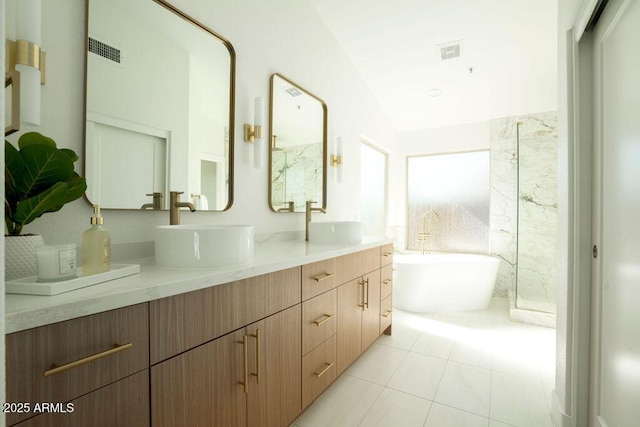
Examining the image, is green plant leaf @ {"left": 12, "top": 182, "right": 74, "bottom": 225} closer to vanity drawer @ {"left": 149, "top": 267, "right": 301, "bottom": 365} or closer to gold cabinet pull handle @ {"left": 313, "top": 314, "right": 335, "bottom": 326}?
vanity drawer @ {"left": 149, "top": 267, "right": 301, "bottom": 365}

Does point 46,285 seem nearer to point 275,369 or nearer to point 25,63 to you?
point 25,63

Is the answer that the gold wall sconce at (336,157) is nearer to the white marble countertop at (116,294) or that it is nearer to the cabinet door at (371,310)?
the cabinet door at (371,310)

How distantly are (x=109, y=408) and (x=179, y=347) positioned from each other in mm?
192

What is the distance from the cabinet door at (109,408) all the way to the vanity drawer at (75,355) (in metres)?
0.02

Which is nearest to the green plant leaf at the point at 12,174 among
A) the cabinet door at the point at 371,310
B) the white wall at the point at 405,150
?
the cabinet door at the point at 371,310

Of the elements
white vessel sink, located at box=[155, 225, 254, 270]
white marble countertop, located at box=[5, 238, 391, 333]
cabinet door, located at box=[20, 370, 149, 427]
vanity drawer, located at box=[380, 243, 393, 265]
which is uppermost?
white vessel sink, located at box=[155, 225, 254, 270]

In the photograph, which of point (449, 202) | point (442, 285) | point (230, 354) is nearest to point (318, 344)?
point (230, 354)

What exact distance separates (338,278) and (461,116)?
3.07 metres

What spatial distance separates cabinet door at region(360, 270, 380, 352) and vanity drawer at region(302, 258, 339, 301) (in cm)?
48

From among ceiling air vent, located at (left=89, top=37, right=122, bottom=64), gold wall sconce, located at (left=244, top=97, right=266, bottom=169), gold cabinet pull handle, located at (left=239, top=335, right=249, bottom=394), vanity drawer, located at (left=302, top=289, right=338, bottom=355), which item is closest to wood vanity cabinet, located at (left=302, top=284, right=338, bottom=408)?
vanity drawer, located at (left=302, top=289, right=338, bottom=355)

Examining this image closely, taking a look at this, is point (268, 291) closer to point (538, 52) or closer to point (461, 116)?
point (538, 52)

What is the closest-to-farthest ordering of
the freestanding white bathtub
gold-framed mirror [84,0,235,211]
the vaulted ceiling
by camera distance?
gold-framed mirror [84,0,235,211]
the vaulted ceiling
the freestanding white bathtub

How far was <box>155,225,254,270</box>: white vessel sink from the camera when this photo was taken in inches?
40.0

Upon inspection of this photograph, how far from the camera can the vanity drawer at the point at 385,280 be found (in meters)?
2.35
